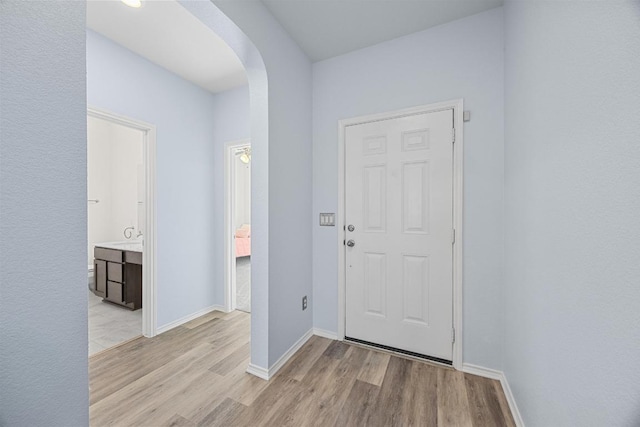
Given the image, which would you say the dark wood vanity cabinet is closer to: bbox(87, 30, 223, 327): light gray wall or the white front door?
bbox(87, 30, 223, 327): light gray wall

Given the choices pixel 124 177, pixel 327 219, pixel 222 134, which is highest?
pixel 222 134

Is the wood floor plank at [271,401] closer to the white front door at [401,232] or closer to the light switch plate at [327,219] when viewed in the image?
the white front door at [401,232]

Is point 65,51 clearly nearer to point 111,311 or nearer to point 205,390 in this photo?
point 205,390

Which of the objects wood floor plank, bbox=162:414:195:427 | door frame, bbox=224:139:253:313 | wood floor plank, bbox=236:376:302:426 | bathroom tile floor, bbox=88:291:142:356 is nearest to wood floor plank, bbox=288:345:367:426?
wood floor plank, bbox=236:376:302:426

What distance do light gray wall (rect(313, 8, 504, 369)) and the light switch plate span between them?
96 cm

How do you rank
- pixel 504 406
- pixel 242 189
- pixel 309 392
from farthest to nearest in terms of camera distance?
pixel 242 189 → pixel 309 392 → pixel 504 406


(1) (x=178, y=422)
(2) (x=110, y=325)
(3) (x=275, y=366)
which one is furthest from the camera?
(2) (x=110, y=325)

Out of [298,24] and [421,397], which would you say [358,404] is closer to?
[421,397]

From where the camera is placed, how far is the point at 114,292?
321 centimetres

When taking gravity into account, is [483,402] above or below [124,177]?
below

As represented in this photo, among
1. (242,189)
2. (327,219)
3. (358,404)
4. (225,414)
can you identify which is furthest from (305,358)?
(242,189)

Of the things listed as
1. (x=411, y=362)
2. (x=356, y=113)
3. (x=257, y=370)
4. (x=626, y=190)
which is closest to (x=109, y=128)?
(x=356, y=113)

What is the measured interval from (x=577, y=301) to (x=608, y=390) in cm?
25

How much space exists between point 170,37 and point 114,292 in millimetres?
3022
